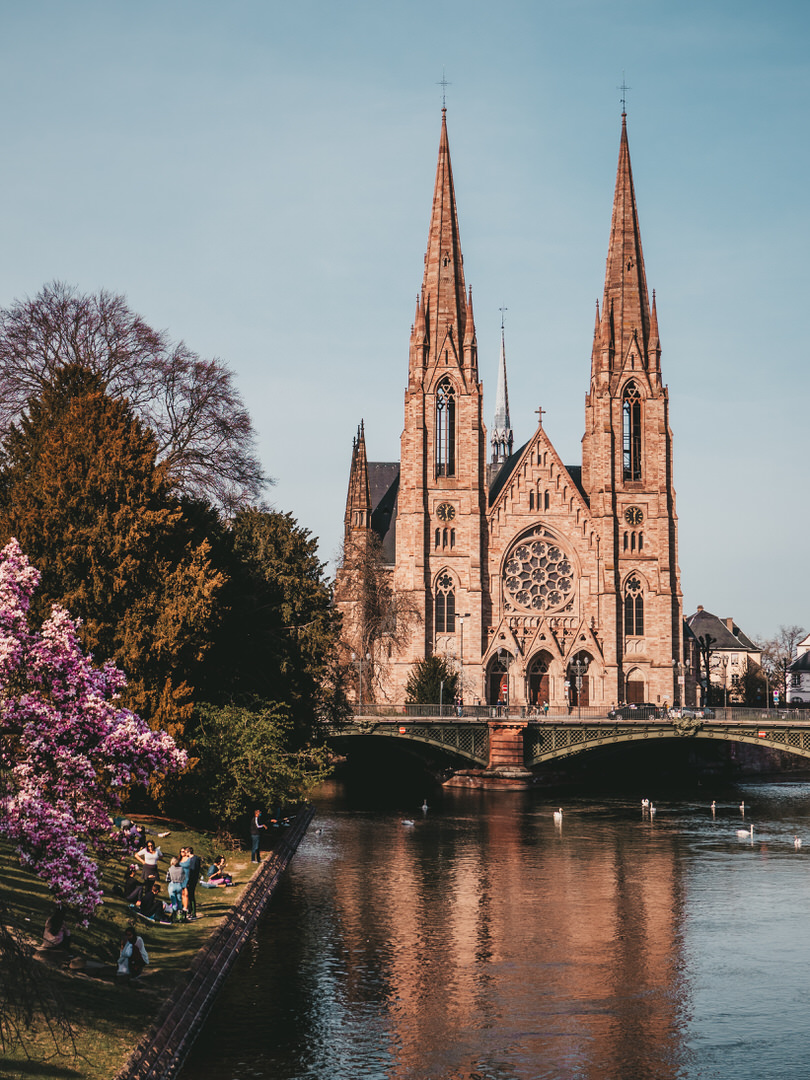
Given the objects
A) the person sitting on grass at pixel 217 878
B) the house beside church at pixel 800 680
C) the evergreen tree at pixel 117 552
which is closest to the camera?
the person sitting on grass at pixel 217 878

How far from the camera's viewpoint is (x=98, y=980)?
2456cm

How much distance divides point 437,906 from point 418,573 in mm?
54797

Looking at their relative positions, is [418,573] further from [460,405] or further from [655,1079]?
[655,1079]

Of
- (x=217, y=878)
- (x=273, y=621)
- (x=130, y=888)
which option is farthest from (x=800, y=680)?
(x=130, y=888)

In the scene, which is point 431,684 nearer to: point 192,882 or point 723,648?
point 192,882

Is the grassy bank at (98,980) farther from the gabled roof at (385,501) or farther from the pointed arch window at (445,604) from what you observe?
the gabled roof at (385,501)

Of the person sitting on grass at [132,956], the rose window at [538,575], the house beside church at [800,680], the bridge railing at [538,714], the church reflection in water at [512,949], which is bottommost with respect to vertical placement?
the church reflection in water at [512,949]

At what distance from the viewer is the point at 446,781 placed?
276 feet

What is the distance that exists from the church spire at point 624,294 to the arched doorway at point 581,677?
2279 centimetres

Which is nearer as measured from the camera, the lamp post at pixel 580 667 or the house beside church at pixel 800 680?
the lamp post at pixel 580 667

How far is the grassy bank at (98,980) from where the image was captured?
66.5ft

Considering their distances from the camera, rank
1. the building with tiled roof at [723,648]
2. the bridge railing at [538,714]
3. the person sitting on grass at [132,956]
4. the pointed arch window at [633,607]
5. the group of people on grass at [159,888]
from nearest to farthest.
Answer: the person sitting on grass at [132,956] → the group of people on grass at [159,888] → the bridge railing at [538,714] → the pointed arch window at [633,607] → the building with tiled roof at [723,648]

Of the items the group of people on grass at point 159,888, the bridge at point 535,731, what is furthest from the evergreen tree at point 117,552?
the bridge at point 535,731

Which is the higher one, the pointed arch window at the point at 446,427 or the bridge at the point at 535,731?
the pointed arch window at the point at 446,427
